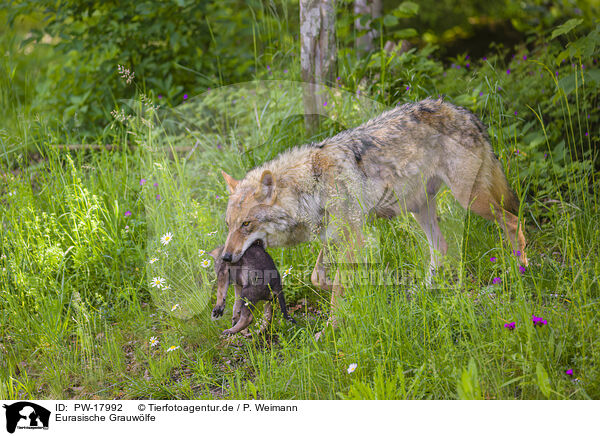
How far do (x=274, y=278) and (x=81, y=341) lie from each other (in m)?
1.68

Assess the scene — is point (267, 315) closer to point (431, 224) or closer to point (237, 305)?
point (237, 305)

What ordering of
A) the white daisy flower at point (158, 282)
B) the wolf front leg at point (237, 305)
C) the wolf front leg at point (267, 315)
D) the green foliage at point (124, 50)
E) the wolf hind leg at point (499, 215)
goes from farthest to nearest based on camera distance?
the green foliage at point (124, 50), the wolf hind leg at point (499, 215), the white daisy flower at point (158, 282), the wolf front leg at point (267, 315), the wolf front leg at point (237, 305)

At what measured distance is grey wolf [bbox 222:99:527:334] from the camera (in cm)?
384

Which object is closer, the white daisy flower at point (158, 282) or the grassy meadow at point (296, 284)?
the grassy meadow at point (296, 284)

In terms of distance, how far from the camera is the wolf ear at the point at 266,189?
3807mm

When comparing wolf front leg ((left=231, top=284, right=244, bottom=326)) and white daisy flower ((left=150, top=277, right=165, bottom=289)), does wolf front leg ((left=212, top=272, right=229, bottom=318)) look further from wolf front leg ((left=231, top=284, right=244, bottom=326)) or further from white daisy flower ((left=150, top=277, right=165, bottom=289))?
white daisy flower ((left=150, top=277, right=165, bottom=289))

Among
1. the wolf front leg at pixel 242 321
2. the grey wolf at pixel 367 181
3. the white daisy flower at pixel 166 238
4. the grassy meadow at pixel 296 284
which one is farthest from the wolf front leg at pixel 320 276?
the white daisy flower at pixel 166 238

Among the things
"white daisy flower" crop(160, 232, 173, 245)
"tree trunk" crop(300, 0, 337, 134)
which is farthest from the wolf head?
"tree trunk" crop(300, 0, 337, 134)

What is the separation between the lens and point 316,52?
5.68m
